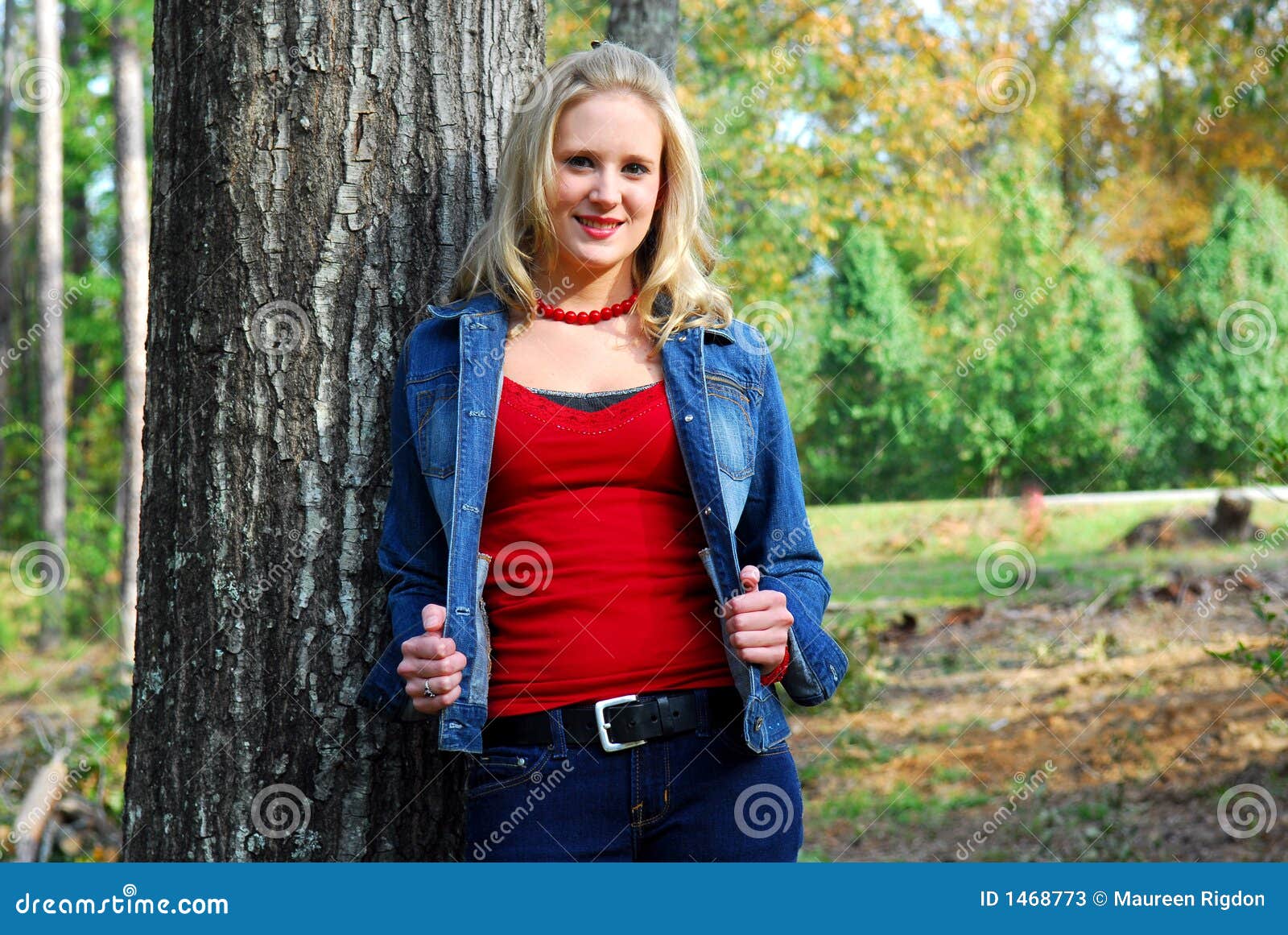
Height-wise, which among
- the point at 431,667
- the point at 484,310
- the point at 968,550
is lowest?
the point at 968,550

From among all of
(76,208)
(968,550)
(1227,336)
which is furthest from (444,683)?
(76,208)

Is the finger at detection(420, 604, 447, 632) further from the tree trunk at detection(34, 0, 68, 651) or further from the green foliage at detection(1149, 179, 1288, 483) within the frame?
the green foliage at detection(1149, 179, 1288, 483)

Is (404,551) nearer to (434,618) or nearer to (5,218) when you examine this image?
(434,618)

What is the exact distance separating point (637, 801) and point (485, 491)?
54 centimetres

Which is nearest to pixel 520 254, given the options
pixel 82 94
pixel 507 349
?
pixel 507 349

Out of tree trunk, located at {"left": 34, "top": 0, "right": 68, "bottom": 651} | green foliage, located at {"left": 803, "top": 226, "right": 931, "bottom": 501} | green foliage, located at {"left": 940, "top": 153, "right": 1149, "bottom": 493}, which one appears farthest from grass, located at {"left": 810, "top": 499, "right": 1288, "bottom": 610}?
tree trunk, located at {"left": 34, "top": 0, "right": 68, "bottom": 651}

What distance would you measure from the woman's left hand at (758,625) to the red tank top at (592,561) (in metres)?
0.10

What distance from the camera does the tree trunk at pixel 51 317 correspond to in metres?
11.4

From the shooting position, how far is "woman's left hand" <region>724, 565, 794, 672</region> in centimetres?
183

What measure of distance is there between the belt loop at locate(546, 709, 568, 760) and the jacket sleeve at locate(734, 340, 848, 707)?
38cm

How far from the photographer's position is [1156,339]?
44.4 ft

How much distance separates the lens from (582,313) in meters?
2.10

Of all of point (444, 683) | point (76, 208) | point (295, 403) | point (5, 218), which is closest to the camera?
point (444, 683)

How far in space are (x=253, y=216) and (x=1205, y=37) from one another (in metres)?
11.0
